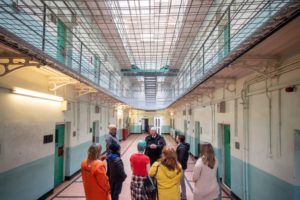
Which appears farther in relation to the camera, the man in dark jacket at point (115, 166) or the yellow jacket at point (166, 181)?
the man in dark jacket at point (115, 166)

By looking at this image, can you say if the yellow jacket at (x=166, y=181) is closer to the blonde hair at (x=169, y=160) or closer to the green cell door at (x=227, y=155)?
the blonde hair at (x=169, y=160)

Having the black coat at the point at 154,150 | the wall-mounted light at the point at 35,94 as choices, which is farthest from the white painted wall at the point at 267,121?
the wall-mounted light at the point at 35,94

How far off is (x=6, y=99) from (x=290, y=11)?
3496 mm

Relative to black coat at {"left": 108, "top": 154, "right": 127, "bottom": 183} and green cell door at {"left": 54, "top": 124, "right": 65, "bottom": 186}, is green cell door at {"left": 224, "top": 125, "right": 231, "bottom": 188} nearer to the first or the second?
black coat at {"left": 108, "top": 154, "right": 127, "bottom": 183}

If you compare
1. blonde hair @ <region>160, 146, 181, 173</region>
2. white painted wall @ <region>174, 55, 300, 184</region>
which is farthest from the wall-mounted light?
white painted wall @ <region>174, 55, 300, 184</region>

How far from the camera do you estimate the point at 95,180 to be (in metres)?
2.87

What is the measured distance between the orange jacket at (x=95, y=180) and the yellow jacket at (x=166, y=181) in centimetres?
55

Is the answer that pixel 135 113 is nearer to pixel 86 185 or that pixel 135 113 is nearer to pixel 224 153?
pixel 224 153

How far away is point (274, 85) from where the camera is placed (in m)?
3.37

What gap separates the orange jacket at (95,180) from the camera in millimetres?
2830

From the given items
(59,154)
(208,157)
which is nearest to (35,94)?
(59,154)

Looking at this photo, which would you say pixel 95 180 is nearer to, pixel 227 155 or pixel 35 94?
pixel 35 94

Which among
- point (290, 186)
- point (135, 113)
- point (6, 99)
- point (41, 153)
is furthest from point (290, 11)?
point (135, 113)

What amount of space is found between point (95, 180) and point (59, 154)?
3.53 meters
